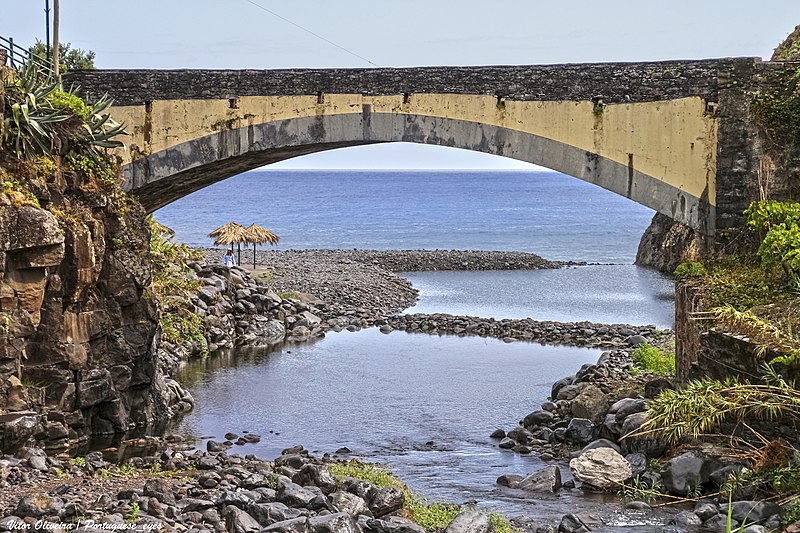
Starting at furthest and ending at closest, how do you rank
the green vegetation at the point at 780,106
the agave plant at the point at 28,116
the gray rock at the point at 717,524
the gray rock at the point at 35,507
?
the green vegetation at the point at 780,106 → the agave plant at the point at 28,116 → the gray rock at the point at 717,524 → the gray rock at the point at 35,507

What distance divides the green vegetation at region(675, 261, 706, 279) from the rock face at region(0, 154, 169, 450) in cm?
727

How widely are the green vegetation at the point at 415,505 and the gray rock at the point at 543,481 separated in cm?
120

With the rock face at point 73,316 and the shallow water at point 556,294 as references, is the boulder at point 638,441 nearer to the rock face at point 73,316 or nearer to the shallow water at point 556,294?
the rock face at point 73,316

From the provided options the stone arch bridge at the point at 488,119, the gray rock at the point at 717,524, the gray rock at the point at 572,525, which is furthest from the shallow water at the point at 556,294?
the gray rock at the point at 572,525

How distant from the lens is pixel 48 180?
1352 cm

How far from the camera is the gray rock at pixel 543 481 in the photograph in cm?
1185

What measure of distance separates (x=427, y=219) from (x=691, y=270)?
73473 mm

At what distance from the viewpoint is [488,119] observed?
16.4 metres

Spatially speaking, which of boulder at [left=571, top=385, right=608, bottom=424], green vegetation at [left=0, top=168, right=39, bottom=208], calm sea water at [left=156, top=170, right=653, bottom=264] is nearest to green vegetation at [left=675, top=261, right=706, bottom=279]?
boulder at [left=571, top=385, right=608, bottom=424]

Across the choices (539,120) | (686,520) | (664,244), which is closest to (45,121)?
(539,120)

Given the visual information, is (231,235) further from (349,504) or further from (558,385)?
(349,504)

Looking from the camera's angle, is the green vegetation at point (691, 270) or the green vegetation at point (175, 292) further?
the green vegetation at point (175, 292)

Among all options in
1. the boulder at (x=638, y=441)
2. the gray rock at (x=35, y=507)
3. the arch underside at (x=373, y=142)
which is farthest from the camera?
the arch underside at (x=373, y=142)

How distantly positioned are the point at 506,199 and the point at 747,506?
359ft
